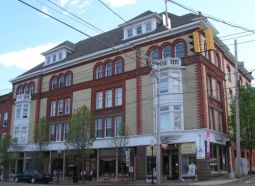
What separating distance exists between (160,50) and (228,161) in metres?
14.0

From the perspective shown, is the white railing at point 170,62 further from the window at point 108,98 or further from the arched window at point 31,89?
the arched window at point 31,89

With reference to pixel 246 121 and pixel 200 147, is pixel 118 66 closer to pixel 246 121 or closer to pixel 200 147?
pixel 200 147

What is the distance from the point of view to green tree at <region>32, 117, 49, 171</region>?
151ft

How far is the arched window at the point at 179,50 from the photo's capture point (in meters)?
38.9

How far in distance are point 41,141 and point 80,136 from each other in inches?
348

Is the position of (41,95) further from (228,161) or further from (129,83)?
(228,161)

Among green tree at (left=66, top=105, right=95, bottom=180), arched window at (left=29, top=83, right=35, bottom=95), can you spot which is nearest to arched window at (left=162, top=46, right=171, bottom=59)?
green tree at (left=66, top=105, right=95, bottom=180)

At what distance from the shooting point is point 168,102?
3772 cm

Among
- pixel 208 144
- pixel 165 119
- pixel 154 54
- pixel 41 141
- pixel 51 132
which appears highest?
pixel 154 54

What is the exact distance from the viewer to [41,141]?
46.2 meters

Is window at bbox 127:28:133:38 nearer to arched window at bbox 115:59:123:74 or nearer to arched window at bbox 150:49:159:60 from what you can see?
arched window at bbox 115:59:123:74

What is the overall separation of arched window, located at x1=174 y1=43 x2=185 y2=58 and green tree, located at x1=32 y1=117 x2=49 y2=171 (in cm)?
1893

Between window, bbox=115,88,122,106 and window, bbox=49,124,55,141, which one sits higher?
window, bbox=115,88,122,106

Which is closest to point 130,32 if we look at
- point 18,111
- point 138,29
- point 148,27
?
point 138,29
